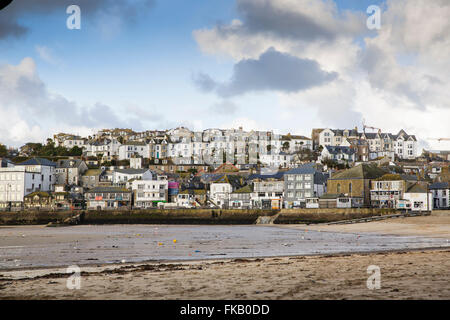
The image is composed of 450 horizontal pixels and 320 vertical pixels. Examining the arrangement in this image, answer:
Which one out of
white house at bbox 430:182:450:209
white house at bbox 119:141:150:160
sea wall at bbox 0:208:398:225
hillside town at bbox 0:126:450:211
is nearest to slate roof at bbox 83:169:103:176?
hillside town at bbox 0:126:450:211

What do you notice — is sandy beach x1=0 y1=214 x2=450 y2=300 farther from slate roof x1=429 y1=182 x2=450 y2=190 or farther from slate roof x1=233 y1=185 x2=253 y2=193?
slate roof x1=233 y1=185 x2=253 y2=193

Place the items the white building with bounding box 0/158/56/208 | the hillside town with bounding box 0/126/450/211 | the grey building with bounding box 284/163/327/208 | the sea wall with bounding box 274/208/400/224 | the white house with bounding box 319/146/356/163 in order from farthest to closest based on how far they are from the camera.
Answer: the white house with bounding box 319/146/356/163 → the white building with bounding box 0/158/56/208 → the grey building with bounding box 284/163/327/208 → the hillside town with bounding box 0/126/450/211 → the sea wall with bounding box 274/208/400/224

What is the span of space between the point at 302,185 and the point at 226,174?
23.7 m

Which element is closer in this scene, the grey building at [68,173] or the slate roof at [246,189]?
the slate roof at [246,189]

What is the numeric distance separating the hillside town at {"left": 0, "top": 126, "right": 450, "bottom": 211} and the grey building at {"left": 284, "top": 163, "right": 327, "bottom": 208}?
0.55ft

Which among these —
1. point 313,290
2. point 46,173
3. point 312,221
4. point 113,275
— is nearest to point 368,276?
point 313,290

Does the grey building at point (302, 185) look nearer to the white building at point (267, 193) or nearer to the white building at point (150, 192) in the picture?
the white building at point (267, 193)

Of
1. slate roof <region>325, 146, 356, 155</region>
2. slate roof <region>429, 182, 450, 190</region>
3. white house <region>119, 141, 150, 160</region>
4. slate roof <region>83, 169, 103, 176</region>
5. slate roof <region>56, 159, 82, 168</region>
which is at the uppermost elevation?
white house <region>119, 141, 150, 160</region>

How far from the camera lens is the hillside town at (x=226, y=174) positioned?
249ft

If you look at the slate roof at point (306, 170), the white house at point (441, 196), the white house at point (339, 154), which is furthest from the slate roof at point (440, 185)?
the white house at point (339, 154)

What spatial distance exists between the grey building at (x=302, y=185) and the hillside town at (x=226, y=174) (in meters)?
0.17

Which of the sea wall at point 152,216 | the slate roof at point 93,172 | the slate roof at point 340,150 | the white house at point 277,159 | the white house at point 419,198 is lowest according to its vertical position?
the sea wall at point 152,216

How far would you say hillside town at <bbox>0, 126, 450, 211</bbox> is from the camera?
75750 mm

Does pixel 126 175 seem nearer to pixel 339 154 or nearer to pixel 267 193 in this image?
pixel 267 193
